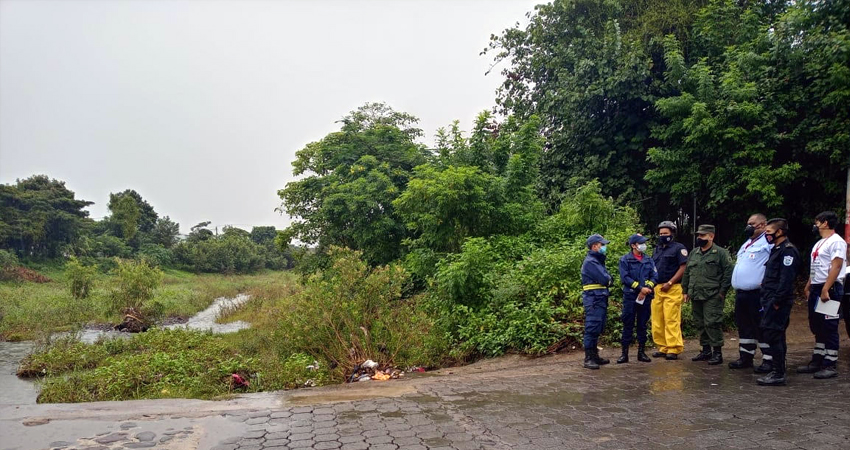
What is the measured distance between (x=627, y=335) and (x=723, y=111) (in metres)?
6.70

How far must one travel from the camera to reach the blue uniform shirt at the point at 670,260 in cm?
664

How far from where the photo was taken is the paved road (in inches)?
161

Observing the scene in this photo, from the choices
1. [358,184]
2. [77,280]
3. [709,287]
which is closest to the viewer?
[709,287]

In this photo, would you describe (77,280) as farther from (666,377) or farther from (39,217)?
(666,377)

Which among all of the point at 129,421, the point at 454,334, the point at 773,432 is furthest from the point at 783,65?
the point at 129,421

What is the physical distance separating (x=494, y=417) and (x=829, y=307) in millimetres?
3863

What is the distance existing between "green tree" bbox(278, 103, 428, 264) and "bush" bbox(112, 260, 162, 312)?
5342 millimetres

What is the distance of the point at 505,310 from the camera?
27.0ft

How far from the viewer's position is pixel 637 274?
6.66m

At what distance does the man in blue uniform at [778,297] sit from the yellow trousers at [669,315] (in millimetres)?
1131

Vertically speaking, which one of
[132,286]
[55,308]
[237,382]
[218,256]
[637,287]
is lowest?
[55,308]

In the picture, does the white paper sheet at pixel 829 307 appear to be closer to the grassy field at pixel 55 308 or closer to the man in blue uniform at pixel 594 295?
the man in blue uniform at pixel 594 295

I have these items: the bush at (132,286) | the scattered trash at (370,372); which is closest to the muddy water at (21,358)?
the bush at (132,286)

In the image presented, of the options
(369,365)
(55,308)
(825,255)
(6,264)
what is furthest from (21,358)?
(6,264)
